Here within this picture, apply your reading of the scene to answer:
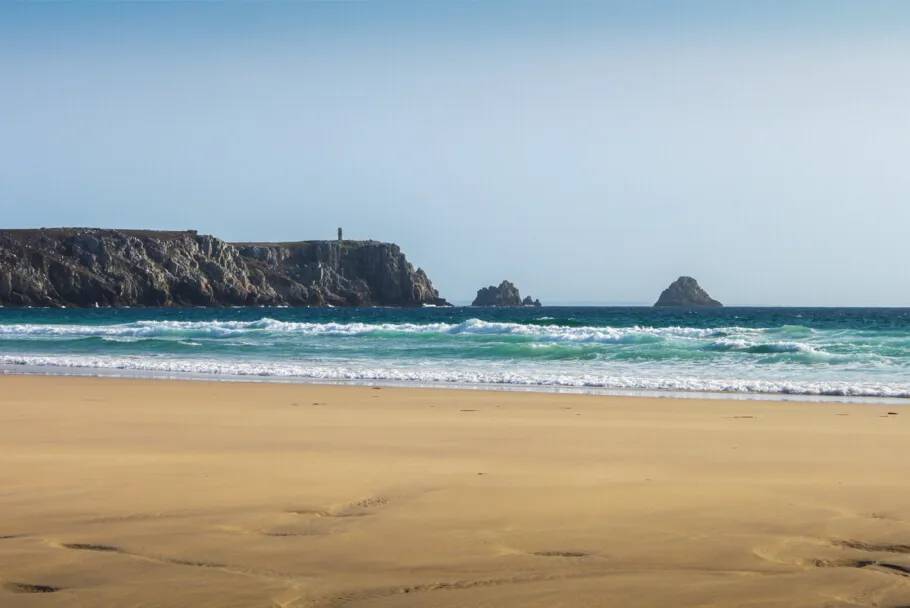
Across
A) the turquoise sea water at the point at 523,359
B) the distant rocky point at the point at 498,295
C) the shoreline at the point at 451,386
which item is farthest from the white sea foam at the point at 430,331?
the distant rocky point at the point at 498,295

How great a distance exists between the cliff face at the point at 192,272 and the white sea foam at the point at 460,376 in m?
94.1

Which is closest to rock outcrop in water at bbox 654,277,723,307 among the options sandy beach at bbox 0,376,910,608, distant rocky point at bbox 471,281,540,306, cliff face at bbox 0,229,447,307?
distant rocky point at bbox 471,281,540,306

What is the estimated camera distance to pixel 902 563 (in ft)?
13.7

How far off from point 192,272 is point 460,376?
112 m

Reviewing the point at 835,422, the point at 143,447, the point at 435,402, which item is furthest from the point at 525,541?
the point at 435,402

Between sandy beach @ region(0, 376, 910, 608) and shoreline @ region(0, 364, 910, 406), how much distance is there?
410 centimetres

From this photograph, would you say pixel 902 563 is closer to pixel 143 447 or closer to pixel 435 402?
pixel 143 447

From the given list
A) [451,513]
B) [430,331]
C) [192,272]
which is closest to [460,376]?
[451,513]

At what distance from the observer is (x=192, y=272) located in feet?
410

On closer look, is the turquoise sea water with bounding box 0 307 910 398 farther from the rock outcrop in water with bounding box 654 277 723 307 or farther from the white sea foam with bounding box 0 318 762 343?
the rock outcrop in water with bounding box 654 277 723 307

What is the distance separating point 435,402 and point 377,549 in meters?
8.63

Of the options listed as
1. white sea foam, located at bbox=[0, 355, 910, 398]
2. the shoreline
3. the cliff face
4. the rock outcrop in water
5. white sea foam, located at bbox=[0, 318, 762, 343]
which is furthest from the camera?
the rock outcrop in water

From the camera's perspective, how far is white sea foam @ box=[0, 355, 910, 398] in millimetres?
15766

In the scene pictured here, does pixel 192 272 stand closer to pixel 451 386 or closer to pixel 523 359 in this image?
pixel 523 359
